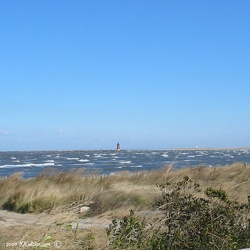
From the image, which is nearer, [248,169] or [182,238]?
[182,238]

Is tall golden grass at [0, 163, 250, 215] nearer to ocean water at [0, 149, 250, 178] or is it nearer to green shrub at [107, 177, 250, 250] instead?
ocean water at [0, 149, 250, 178]

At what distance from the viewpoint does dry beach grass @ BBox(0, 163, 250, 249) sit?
4.91 metres

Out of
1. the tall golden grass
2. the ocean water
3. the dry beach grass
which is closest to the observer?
the dry beach grass

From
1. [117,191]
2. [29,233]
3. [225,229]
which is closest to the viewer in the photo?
[29,233]

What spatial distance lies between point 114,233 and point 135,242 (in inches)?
10.2

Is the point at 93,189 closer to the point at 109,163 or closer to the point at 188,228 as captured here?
the point at 188,228

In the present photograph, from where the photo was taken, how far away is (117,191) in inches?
433

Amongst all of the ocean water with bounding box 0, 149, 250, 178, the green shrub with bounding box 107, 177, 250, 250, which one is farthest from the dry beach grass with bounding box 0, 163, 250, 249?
the ocean water with bounding box 0, 149, 250, 178

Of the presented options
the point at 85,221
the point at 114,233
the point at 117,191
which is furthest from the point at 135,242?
the point at 117,191

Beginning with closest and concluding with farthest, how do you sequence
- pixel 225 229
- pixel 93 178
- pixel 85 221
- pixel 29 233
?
pixel 29 233 → pixel 225 229 → pixel 85 221 → pixel 93 178

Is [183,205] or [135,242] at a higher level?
[183,205]

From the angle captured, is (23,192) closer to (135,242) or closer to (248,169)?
(135,242)

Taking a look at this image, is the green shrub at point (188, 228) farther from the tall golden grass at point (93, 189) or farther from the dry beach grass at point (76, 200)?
the tall golden grass at point (93, 189)

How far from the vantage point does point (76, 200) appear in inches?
427
